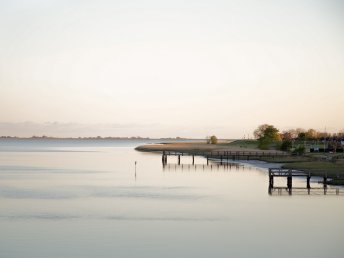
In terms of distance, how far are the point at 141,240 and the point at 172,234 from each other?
2.80 metres

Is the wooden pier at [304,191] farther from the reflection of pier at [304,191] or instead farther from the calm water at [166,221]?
the calm water at [166,221]

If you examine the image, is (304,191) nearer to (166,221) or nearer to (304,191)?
(304,191)

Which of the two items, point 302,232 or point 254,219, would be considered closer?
point 302,232

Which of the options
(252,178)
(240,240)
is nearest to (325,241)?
(240,240)

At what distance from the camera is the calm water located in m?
32.8

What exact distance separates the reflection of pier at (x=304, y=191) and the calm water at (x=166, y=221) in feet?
7.32

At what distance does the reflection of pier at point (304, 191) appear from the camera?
5847 cm

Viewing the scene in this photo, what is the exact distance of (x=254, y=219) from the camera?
4344cm

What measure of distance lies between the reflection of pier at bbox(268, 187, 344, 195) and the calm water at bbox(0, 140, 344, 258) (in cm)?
223

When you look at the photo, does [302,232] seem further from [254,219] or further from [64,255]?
[64,255]

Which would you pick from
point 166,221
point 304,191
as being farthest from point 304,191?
point 166,221

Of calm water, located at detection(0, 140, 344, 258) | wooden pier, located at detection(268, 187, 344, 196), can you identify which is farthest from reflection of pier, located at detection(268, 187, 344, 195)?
calm water, located at detection(0, 140, 344, 258)

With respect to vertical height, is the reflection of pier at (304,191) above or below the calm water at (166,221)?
above

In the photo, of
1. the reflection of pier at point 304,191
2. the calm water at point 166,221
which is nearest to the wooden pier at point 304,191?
the reflection of pier at point 304,191
